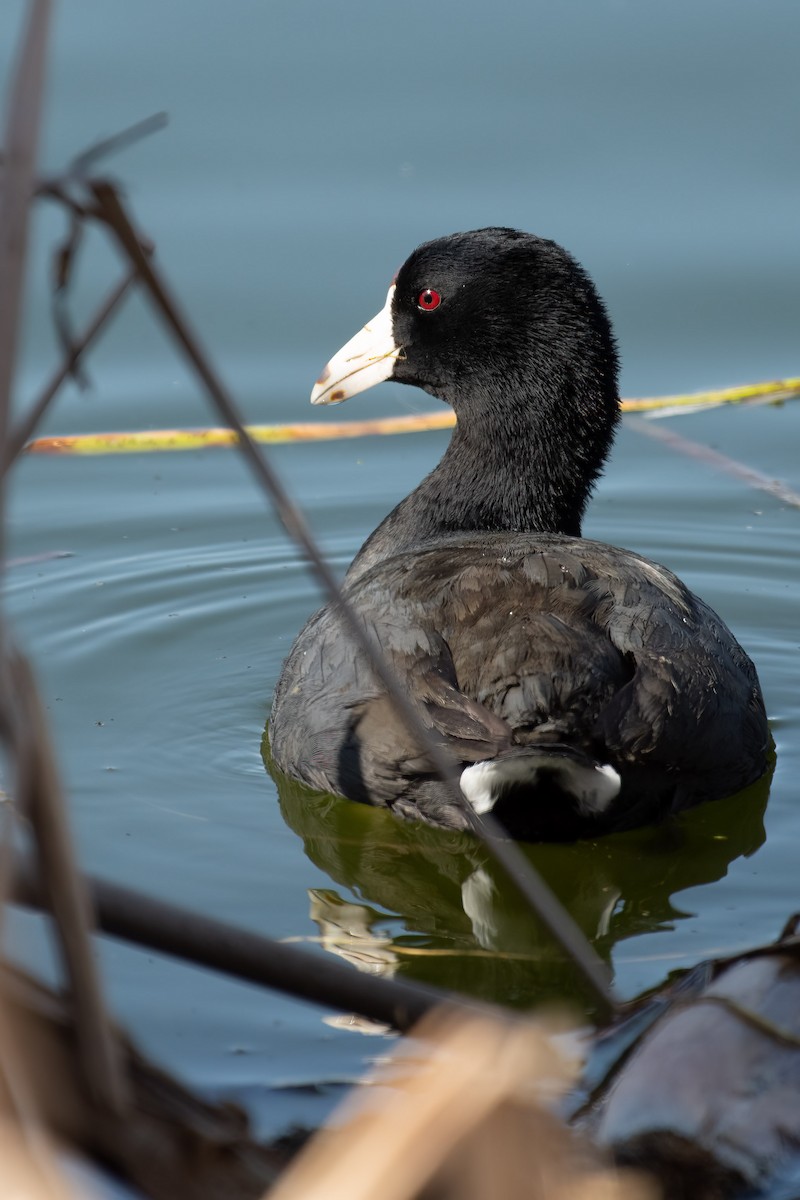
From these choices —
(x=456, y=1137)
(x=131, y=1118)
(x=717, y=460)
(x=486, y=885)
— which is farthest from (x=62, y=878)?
(x=717, y=460)

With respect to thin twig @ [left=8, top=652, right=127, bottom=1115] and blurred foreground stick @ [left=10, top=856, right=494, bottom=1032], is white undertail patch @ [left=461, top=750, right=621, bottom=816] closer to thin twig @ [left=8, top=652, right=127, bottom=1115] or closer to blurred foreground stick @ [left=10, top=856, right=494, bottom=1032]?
blurred foreground stick @ [left=10, top=856, right=494, bottom=1032]

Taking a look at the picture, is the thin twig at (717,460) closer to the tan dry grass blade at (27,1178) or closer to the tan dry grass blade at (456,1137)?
the tan dry grass blade at (456,1137)

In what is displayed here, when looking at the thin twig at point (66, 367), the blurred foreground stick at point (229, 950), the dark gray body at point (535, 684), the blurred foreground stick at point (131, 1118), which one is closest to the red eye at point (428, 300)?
the dark gray body at point (535, 684)

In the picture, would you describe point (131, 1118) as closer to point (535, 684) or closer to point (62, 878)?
point (62, 878)

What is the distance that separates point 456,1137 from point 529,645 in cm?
195

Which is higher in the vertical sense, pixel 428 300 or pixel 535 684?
pixel 428 300

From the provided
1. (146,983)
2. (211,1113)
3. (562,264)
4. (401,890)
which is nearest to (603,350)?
(562,264)

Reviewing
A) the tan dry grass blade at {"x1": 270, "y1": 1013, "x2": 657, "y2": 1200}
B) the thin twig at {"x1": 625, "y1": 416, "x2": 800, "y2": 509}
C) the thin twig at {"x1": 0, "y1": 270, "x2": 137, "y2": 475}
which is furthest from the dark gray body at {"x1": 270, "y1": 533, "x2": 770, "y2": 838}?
the thin twig at {"x1": 625, "y1": 416, "x2": 800, "y2": 509}

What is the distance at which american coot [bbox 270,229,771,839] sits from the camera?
3.14 m

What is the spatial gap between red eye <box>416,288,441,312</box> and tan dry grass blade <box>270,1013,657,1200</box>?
3.34 m

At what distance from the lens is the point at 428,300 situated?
15.4ft

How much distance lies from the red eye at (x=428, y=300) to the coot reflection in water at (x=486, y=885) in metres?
1.48

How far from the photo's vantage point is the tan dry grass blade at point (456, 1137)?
1192 millimetres

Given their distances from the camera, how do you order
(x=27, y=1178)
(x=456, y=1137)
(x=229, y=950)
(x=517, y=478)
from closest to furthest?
(x=27, y=1178), (x=456, y=1137), (x=229, y=950), (x=517, y=478)
